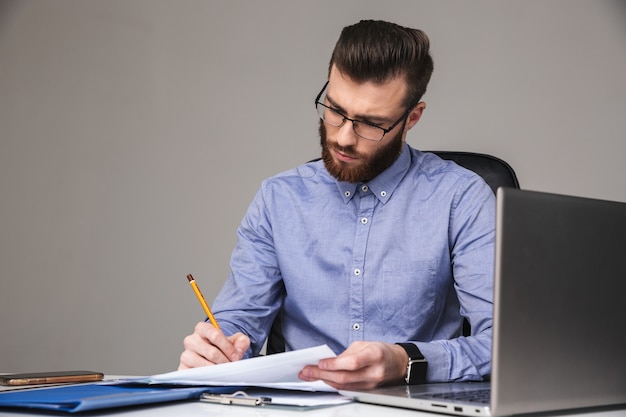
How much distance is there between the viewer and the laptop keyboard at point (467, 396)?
0.93m

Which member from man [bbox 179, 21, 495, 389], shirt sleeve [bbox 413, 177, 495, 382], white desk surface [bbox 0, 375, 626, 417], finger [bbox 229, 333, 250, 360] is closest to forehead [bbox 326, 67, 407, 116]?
man [bbox 179, 21, 495, 389]

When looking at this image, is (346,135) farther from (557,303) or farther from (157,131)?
(157,131)

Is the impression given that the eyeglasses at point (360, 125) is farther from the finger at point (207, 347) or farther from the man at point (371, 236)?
the finger at point (207, 347)

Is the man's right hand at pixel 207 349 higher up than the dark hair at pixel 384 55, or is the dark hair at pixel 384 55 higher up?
the dark hair at pixel 384 55

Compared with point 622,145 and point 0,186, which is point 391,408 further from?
point 0,186

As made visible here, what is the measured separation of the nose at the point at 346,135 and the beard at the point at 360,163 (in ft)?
0.04

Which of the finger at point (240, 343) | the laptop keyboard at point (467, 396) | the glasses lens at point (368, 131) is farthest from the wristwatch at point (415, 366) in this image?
the glasses lens at point (368, 131)

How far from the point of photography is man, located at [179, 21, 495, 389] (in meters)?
1.61

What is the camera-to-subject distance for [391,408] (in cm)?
96

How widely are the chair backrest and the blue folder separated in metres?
0.94

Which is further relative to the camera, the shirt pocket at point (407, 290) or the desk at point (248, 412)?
the shirt pocket at point (407, 290)

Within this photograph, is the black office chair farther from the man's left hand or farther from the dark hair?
the man's left hand

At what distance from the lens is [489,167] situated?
69.8 inches

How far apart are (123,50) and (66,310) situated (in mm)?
1082
